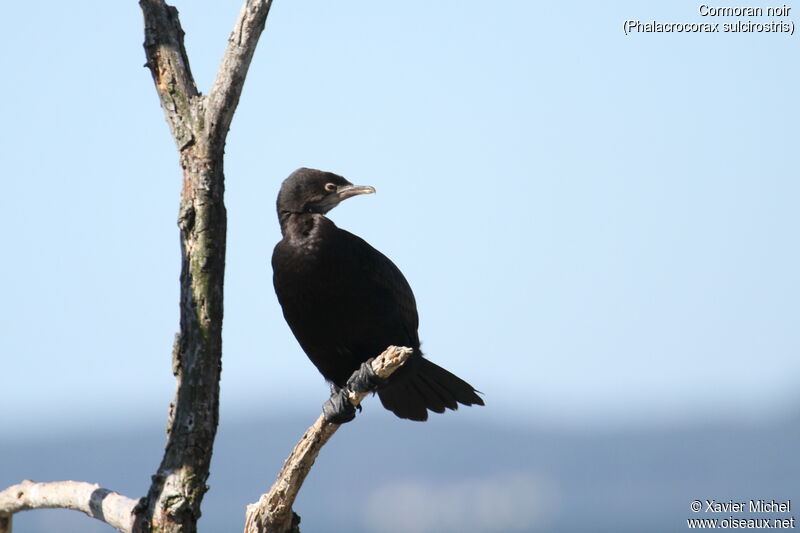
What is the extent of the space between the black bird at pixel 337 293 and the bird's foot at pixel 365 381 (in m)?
0.02

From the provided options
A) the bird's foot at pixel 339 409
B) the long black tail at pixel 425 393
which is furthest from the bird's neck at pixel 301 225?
the long black tail at pixel 425 393

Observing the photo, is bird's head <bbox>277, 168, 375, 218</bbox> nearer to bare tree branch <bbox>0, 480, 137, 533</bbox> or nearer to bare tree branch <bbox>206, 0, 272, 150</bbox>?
bare tree branch <bbox>206, 0, 272, 150</bbox>

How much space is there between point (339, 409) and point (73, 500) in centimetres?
151

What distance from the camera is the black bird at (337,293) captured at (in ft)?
25.8

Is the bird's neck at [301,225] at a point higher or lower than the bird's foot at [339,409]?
higher

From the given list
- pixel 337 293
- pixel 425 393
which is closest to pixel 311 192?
pixel 337 293

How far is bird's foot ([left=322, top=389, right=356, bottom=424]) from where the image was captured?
6.98 meters

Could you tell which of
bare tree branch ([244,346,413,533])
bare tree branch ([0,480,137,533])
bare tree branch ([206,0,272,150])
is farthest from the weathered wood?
bare tree branch ([244,346,413,533])

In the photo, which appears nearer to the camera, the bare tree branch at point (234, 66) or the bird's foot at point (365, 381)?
the bare tree branch at point (234, 66)

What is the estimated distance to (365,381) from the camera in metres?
7.52

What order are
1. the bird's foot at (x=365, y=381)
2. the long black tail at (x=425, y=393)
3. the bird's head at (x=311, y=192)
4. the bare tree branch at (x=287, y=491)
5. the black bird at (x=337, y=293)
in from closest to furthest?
the bare tree branch at (x=287, y=491) < the bird's foot at (x=365, y=381) < the black bird at (x=337, y=293) < the bird's head at (x=311, y=192) < the long black tail at (x=425, y=393)

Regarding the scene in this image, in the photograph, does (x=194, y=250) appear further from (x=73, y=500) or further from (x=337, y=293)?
(x=73, y=500)

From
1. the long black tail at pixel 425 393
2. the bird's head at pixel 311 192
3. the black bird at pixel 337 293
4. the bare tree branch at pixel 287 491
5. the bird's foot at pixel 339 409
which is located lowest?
the bare tree branch at pixel 287 491

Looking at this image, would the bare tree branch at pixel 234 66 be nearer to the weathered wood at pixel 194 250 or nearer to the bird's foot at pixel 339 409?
the weathered wood at pixel 194 250
